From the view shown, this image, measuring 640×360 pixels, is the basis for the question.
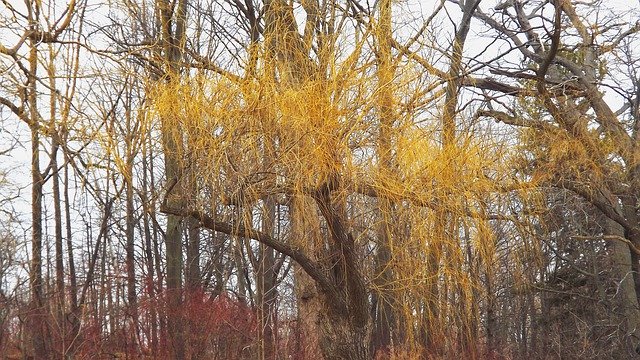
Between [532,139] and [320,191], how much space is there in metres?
3.18

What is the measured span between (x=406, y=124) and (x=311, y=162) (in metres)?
0.95

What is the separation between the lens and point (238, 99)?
18.7 feet

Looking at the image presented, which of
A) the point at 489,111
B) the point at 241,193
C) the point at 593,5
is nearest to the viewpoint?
the point at 241,193

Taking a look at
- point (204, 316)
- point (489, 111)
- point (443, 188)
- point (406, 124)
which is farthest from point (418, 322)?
point (204, 316)

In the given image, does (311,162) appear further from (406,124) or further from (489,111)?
(489,111)

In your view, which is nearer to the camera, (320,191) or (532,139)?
(320,191)

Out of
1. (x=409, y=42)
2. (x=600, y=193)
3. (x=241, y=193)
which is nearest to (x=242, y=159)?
(x=241, y=193)

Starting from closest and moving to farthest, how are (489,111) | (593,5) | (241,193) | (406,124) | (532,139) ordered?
1. (241,193)
2. (406,124)
3. (532,139)
4. (489,111)
5. (593,5)

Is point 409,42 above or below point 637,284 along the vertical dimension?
above

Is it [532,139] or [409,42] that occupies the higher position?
[409,42]

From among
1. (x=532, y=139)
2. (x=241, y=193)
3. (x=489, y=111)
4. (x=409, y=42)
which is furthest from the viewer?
(x=489, y=111)

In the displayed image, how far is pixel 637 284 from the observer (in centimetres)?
1488

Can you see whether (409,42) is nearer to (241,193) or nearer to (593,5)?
(241,193)

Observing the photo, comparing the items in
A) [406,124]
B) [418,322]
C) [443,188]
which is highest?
[406,124]
